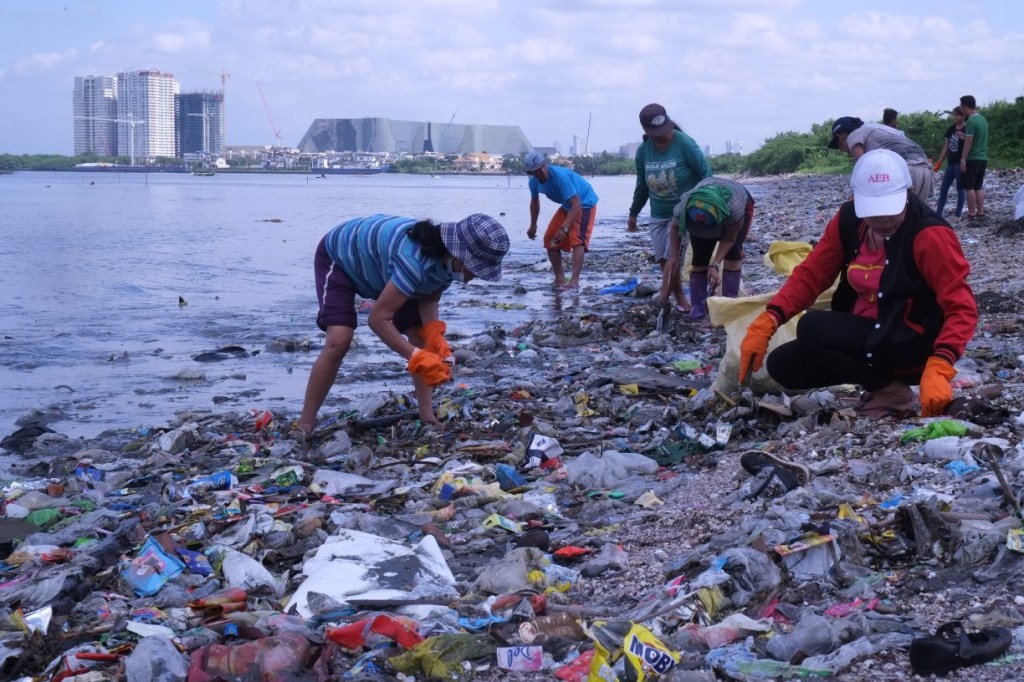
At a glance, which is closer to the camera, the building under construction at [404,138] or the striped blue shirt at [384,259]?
the striped blue shirt at [384,259]

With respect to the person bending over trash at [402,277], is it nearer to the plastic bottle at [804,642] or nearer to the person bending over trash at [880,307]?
the person bending over trash at [880,307]

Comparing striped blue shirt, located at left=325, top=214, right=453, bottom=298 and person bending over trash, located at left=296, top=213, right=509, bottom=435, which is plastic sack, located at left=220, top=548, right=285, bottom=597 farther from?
striped blue shirt, located at left=325, top=214, right=453, bottom=298

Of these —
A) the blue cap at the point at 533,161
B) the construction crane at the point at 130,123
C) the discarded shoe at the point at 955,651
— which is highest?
the construction crane at the point at 130,123

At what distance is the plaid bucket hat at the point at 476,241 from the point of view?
498cm

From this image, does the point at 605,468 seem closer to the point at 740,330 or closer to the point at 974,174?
the point at 740,330

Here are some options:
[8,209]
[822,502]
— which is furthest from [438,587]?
[8,209]

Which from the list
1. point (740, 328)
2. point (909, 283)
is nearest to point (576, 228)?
point (740, 328)

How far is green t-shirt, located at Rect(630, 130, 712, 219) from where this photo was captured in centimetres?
820

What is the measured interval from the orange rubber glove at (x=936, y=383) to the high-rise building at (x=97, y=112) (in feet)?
373

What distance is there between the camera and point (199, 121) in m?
113

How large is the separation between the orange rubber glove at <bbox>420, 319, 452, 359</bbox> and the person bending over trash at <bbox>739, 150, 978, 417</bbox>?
1.50 meters

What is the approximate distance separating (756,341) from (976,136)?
9522 mm

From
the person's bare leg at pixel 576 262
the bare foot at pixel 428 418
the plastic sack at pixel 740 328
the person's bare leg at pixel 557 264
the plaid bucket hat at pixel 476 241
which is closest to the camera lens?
the plaid bucket hat at pixel 476 241

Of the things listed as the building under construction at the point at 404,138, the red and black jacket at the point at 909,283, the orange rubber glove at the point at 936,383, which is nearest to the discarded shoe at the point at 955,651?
the orange rubber glove at the point at 936,383
